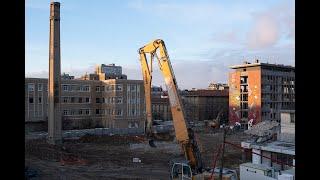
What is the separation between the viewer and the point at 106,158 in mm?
31812

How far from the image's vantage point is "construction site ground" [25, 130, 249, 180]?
25.3 meters

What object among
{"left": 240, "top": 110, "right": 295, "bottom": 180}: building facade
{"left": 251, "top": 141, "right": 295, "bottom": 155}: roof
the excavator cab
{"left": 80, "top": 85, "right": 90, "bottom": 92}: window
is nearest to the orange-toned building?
{"left": 80, "top": 85, "right": 90, "bottom": 92}: window

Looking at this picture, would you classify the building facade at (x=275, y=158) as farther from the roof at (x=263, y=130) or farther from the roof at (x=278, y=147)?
the roof at (x=263, y=130)

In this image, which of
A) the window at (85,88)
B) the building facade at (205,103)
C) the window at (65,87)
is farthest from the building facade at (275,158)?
the building facade at (205,103)

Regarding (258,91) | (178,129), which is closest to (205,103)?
(258,91)

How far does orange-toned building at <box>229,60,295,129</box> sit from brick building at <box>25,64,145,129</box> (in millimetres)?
15145

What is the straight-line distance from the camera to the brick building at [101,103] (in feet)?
178

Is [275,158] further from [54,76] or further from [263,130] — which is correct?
[54,76]

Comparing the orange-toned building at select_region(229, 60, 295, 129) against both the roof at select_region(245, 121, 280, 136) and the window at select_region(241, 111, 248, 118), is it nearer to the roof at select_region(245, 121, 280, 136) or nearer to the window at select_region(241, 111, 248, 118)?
the window at select_region(241, 111, 248, 118)

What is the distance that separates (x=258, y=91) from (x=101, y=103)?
22.2 m

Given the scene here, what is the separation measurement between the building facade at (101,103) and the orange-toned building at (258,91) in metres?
15.2
